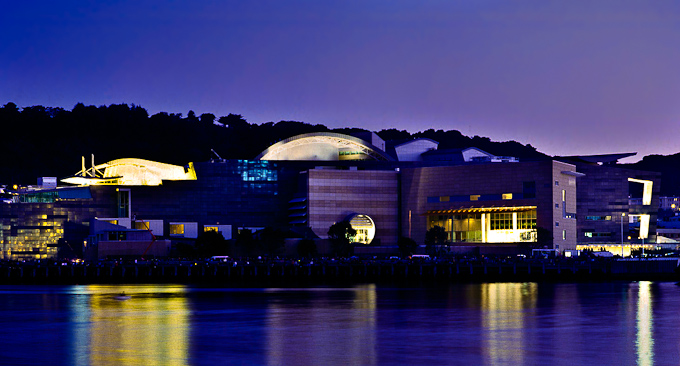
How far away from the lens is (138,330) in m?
69.4

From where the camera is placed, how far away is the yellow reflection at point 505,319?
56.9 m

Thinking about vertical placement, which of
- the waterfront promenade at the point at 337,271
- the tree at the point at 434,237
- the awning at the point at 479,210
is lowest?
the waterfront promenade at the point at 337,271

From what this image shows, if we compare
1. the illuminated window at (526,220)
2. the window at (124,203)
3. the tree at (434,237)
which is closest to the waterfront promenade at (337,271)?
the tree at (434,237)

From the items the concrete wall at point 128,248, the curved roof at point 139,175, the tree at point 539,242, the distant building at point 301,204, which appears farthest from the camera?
the curved roof at point 139,175

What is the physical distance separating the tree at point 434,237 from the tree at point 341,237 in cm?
1273

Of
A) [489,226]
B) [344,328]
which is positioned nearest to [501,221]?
[489,226]

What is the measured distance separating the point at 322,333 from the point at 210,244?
111239mm

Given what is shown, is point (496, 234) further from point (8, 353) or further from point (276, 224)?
point (8, 353)

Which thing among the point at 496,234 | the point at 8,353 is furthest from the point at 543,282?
the point at 8,353

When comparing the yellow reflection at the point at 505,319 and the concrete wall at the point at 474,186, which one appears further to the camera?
the concrete wall at the point at 474,186

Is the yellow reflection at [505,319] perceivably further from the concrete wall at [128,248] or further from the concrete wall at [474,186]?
the concrete wall at [128,248]

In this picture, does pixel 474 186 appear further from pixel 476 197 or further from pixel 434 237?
pixel 434 237

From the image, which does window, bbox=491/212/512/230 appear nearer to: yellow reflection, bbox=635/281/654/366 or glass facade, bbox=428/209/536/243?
glass facade, bbox=428/209/536/243

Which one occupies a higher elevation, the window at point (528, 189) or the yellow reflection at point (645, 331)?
the window at point (528, 189)
